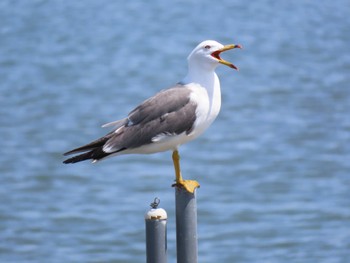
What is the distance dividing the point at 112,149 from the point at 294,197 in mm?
6292

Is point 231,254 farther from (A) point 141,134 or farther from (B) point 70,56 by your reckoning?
(B) point 70,56

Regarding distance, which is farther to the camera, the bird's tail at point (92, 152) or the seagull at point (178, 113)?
the seagull at point (178, 113)

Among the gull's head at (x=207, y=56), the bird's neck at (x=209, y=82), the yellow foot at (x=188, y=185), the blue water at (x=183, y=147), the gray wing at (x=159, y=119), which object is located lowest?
the yellow foot at (x=188, y=185)

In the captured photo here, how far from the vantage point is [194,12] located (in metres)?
20.3

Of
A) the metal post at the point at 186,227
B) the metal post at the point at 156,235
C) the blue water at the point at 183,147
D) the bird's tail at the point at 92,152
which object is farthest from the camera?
the blue water at the point at 183,147

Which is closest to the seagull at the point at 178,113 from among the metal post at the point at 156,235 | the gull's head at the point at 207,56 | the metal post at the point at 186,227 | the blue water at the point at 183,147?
the gull's head at the point at 207,56

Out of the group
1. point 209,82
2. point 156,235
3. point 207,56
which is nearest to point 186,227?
point 156,235

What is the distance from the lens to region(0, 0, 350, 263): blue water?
35.2 feet

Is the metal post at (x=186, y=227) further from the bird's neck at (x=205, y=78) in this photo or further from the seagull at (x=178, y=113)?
the bird's neck at (x=205, y=78)

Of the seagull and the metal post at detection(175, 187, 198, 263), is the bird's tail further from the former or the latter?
the metal post at detection(175, 187, 198, 263)

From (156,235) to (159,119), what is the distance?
2.63 feet

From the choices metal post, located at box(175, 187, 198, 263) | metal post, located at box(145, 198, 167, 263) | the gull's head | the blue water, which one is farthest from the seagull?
the blue water

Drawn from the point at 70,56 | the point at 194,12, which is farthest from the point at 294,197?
the point at 194,12

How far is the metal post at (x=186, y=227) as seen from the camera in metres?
5.40
